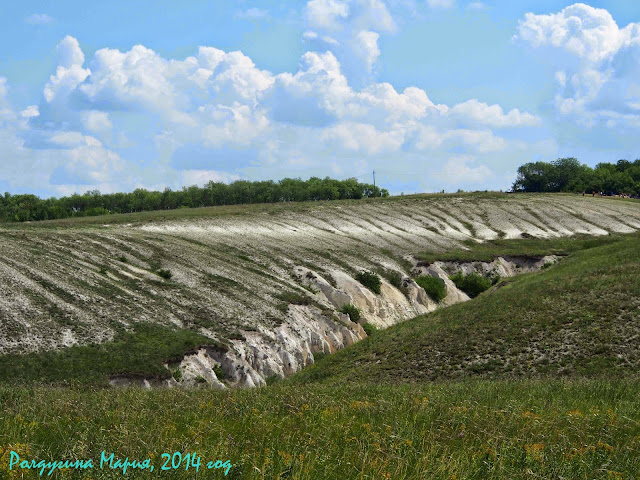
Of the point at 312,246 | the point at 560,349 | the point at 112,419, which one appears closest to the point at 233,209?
the point at 312,246

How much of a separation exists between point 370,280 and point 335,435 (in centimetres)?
6101

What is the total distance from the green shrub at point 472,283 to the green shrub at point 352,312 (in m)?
22.0

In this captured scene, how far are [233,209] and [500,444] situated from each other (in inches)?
4503

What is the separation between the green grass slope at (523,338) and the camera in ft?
107

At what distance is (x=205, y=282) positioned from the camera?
60.4 m

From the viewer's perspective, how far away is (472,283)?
263 feet

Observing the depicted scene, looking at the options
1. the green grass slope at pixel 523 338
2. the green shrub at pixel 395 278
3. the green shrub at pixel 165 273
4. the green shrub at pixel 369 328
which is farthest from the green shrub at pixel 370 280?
the green shrub at pixel 165 273

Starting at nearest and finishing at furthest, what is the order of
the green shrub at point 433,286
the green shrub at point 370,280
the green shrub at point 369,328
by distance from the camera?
the green shrub at point 369,328 → the green shrub at point 370,280 → the green shrub at point 433,286

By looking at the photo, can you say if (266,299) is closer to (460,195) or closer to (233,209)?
(233,209)

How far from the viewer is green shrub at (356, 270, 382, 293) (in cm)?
7062

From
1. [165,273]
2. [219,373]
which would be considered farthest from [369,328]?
[219,373]

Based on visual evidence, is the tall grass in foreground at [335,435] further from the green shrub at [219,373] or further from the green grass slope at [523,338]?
the green shrub at [219,373]

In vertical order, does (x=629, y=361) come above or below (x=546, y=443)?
below

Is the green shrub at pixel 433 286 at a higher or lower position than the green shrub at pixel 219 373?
higher
